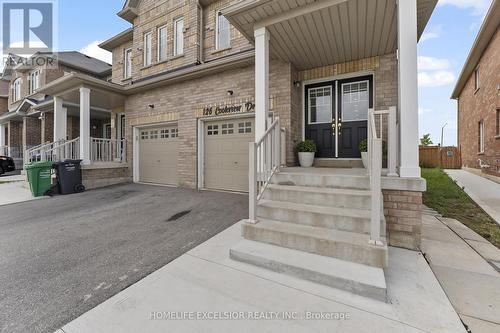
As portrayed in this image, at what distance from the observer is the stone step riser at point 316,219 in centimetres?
266

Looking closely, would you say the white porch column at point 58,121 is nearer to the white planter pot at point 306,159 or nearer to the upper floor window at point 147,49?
the upper floor window at point 147,49

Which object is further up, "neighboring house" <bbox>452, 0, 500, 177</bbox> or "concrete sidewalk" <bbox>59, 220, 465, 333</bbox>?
"neighboring house" <bbox>452, 0, 500, 177</bbox>

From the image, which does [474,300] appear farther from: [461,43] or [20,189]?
[461,43]

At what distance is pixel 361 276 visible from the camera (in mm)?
2104

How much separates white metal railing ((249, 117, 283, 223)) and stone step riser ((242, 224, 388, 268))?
0.71 feet

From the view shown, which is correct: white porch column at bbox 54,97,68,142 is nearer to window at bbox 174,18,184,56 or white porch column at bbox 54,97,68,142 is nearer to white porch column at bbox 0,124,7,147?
window at bbox 174,18,184,56

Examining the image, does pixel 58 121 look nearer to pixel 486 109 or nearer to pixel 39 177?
pixel 39 177

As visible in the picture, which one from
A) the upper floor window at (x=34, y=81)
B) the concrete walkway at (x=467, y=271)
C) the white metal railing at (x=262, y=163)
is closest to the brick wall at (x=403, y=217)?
the concrete walkway at (x=467, y=271)

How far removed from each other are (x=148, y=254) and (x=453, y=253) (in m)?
3.85

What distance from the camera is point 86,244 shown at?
127 inches

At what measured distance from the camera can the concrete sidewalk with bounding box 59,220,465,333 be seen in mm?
1684

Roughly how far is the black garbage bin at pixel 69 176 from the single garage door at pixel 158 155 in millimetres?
1932

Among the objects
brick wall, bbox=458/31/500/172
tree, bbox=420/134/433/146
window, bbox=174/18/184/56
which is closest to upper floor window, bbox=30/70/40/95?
window, bbox=174/18/184/56

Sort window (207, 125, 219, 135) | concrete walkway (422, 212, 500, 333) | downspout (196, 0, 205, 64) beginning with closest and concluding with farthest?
concrete walkway (422, 212, 500, 333) < window (207, 125, 219, 135) < downspout (196, 0, 205, 64)
